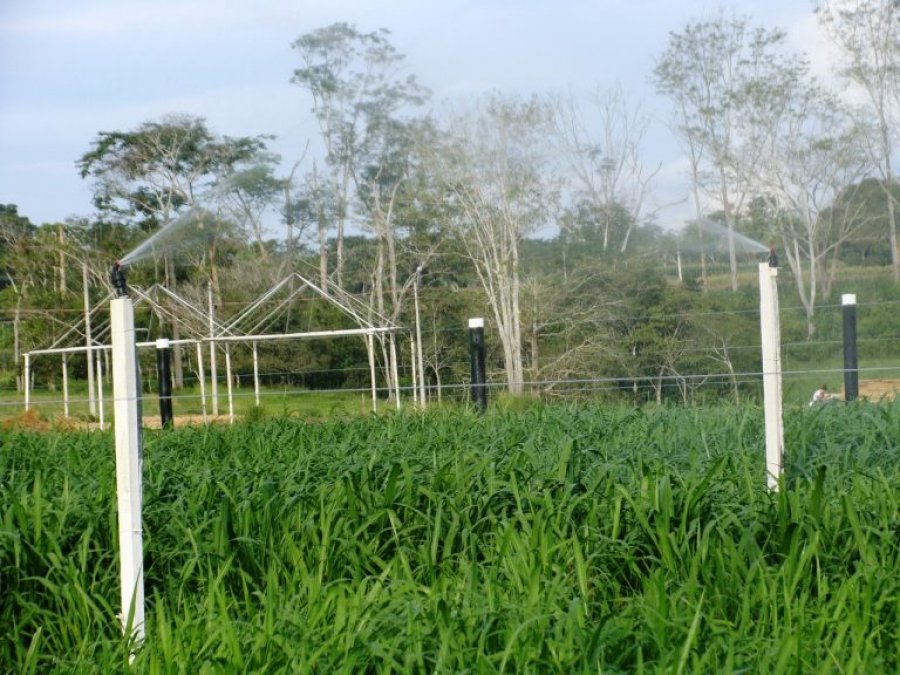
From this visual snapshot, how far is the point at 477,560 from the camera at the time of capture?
10.8ft

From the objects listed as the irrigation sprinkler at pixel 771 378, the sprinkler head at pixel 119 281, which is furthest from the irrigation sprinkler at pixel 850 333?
the sprinkler head at pixel 119 281

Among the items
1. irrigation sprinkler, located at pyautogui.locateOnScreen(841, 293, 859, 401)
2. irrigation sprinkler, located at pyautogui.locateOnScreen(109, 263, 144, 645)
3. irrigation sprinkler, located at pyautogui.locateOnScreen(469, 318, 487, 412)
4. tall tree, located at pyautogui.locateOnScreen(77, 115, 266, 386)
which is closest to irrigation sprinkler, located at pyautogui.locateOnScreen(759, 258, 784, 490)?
irrigation sprinkler, located at pyautogui.locateOnScreen(109, 263, 144, 645)

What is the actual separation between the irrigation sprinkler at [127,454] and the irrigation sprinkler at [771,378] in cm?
196

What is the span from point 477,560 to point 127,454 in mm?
1072

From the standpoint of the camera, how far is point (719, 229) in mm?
10867

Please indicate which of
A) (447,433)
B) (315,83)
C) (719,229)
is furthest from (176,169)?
(447,433)

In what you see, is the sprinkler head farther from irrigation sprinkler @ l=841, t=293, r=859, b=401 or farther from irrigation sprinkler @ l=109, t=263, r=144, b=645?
irrigation sprinkler @ l=841, t=293, r=859, b=401

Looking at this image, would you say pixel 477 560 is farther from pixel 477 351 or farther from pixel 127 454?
pixel 477 351

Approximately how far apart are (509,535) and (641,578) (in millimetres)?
383

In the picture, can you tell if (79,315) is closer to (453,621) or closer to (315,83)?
(315,83)

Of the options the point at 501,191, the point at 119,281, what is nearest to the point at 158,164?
the point at 501,191

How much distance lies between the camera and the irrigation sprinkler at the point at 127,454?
2.92m

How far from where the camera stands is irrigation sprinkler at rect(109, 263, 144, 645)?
2.92 meters

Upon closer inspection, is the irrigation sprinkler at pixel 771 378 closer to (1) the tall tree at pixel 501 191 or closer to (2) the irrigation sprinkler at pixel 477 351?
(2) the irrigation sprinkler at pixel 477 351
